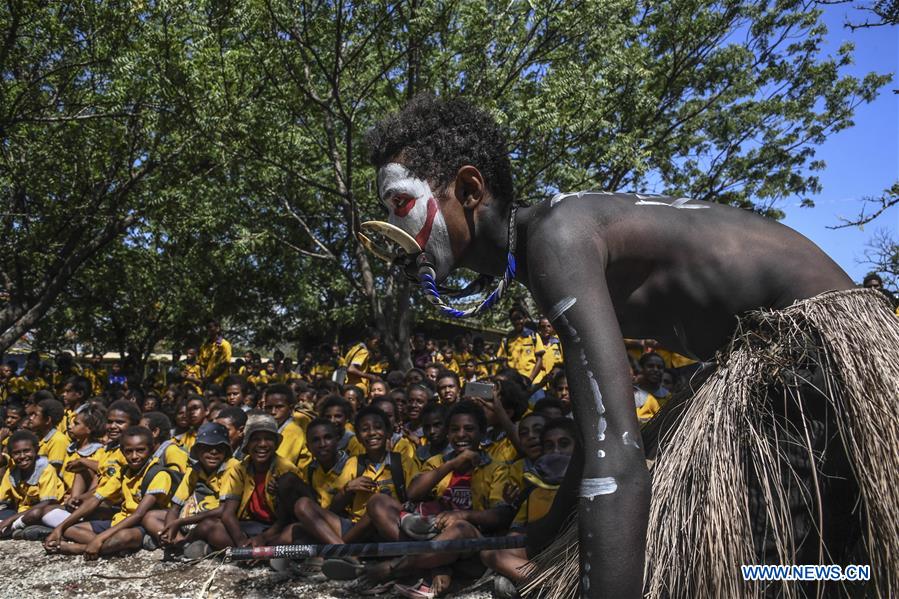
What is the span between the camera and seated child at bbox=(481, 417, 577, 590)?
404cm

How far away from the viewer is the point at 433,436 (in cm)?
564

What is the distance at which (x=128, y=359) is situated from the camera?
19969mm

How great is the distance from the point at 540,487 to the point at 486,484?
0.61 meters

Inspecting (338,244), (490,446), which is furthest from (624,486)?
(338,244)

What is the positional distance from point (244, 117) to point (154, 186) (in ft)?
12.6

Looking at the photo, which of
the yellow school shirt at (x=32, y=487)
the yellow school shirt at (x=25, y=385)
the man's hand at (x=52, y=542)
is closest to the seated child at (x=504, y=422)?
the man's hand at (x=52, y=542)

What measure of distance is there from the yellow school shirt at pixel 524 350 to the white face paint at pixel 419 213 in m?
7.59

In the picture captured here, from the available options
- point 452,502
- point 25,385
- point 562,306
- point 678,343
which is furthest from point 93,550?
point 25,385

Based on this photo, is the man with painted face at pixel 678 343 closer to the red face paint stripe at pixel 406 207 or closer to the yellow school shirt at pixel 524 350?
the red face paint stripe at pixel 406 207

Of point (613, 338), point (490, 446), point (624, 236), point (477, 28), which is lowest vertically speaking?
point (490, 446)

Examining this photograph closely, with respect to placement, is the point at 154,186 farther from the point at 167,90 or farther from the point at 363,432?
the point at 363,432

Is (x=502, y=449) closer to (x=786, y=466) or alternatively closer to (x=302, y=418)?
(x=302, y=418)

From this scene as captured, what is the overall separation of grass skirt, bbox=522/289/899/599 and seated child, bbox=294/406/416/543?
3.65 meters

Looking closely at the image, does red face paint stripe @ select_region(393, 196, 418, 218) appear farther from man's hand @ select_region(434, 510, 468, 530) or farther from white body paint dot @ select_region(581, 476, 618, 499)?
man's hand @ select_region(434, 510, 468, 530)
